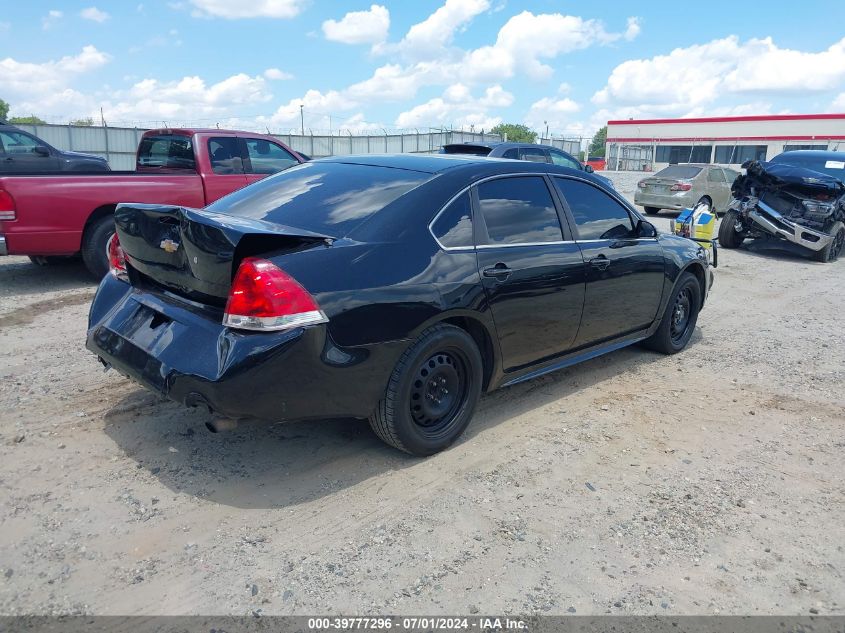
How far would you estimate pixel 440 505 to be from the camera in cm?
329

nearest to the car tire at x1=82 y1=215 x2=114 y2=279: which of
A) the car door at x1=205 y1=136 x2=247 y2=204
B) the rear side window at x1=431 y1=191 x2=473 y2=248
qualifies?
the car door at x1=205 y1=136 x2=247 y2=204

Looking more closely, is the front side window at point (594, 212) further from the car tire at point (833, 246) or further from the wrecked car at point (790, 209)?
the car tire at point (833, 246)

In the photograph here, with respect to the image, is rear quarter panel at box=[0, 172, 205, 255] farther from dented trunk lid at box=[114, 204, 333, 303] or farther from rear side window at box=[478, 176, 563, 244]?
rear side window at box=[478, 176, 563, 244]

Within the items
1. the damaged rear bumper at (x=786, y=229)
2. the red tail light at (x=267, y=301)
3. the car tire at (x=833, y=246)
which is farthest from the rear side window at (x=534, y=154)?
the red tail light at (x=267, y=301)

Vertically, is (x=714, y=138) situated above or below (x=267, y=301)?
above

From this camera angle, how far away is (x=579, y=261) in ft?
14.6

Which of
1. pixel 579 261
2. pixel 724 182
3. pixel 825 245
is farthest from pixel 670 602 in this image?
pixel 724 182

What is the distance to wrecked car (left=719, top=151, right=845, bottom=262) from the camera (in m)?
11.6

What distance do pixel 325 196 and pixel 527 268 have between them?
128 cm

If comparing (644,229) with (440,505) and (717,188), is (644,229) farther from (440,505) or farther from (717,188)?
(717,188)

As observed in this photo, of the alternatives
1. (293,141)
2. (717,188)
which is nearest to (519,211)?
(717,188)

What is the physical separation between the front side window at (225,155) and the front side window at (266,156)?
196 mm

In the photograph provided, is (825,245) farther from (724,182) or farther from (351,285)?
(351,285)

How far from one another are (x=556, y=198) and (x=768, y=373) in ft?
8.17
